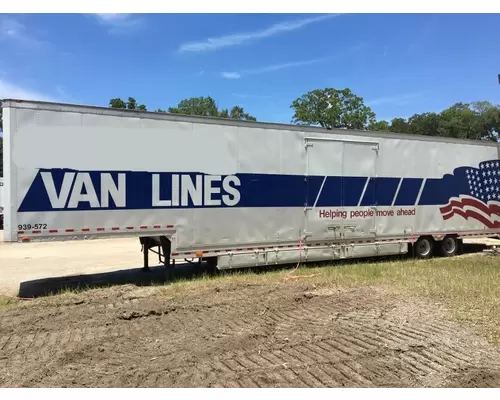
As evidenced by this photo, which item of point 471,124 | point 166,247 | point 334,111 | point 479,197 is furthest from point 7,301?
point 471,124

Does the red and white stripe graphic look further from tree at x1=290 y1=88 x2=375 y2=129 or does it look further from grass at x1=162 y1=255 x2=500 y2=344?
tree at x1=290 y1=88 x2=375 y2=129

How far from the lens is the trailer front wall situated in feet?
26.7

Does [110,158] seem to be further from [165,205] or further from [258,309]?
[258,309]

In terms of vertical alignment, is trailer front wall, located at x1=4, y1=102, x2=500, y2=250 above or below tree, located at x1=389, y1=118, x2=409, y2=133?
below

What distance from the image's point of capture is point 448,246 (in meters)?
13.4

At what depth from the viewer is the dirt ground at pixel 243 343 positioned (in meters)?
4.15

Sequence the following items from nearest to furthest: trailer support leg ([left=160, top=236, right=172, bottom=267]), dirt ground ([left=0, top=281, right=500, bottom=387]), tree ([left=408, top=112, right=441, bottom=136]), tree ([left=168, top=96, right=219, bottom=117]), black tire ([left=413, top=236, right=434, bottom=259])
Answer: dirt ground ([left=0, top=281, right=500, bottom=387]), trailer support leg ([left=160, top=236, right=172, bottom=267]), black tire ([left=413, top=236, right=434, bottom=259]), tree ([left=408, top=112, right=441, bottom=136]), tree ([left=168, top=96, right=219, bottom=117])

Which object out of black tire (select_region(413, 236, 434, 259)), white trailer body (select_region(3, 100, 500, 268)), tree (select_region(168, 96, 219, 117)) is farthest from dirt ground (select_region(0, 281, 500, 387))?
tree (select_region(168, 96, 219, 117))

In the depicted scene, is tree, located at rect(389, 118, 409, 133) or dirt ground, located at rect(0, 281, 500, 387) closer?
dirt ground, located at rect(0, 281, 500, 387)

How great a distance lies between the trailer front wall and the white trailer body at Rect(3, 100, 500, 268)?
0.08ft

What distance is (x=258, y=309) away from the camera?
22.1 ft

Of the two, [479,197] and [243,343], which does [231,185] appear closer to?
[243,343]

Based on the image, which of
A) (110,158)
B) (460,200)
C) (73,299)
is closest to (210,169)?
(110,158)

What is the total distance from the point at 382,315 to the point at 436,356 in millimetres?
1520
